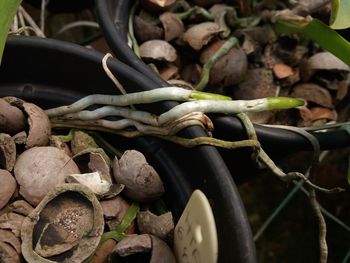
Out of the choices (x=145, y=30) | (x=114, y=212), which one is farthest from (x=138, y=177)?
(x=145, y=30)

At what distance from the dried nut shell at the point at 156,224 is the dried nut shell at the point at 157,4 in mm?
322

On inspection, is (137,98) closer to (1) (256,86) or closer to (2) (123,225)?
(2) (123,225)

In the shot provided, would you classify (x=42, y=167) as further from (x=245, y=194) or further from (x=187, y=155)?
(x=245, y=194)

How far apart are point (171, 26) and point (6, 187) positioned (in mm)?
328

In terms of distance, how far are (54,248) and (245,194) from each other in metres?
0.54

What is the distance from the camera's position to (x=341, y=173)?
36.5 inches

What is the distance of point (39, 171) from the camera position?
0.48m

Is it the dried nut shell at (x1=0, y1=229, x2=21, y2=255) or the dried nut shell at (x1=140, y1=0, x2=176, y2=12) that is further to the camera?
the dried nut shell at (x1=140, y1=0, x2=176, y2=12)

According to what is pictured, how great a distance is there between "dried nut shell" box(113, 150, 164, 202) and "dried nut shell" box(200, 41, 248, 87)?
0.69 feet

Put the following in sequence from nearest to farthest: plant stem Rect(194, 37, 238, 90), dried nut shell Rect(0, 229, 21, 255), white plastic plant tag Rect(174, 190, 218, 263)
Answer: white plastic plant tag Rect(174, 190, 218, 263) → dried nut shell Rect(0, 229, 21, 255) → plant stem Rect(194, 37, 238, 90)

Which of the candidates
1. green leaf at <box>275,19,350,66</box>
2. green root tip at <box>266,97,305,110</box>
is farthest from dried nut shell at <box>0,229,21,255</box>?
green leaf at <box>275,19,350,66</box>

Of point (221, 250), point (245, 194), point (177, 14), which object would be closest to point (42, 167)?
point (221, 250)

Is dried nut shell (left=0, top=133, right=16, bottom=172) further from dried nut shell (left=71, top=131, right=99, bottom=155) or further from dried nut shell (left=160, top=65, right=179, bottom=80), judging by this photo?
dried nut shell (left=160, top=65, right=179, bottom=80)

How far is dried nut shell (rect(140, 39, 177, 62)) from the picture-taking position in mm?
653
